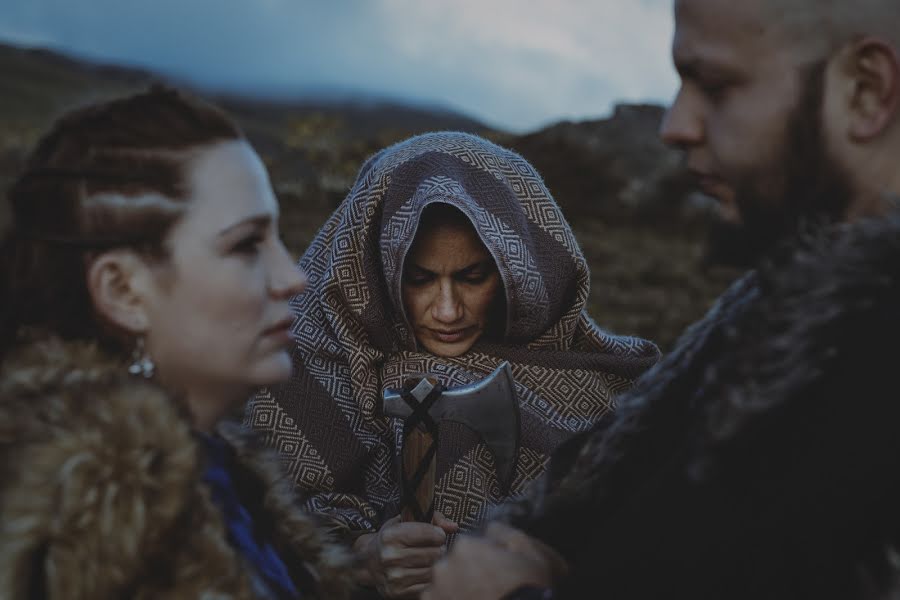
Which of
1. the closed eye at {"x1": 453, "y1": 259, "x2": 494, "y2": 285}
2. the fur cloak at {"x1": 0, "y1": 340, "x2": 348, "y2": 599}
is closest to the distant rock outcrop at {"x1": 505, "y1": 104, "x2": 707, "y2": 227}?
the closed eye at {"x1": 453, "y1": 259, "x2": 494, "y2": 285}

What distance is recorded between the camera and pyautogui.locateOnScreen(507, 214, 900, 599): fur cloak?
4.11 ft

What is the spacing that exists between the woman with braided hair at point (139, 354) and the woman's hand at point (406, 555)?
0.68 meters

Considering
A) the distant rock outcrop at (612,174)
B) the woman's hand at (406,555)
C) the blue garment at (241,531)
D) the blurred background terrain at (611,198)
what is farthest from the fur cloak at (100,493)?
the distant rock outcrop at (612,174)

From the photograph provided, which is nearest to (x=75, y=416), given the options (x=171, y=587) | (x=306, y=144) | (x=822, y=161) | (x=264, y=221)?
(x=171, y=587)

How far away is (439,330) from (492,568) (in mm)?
1470

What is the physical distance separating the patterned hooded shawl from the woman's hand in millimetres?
285

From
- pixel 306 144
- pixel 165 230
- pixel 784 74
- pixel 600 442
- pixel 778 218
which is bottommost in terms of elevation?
pixel 306 144

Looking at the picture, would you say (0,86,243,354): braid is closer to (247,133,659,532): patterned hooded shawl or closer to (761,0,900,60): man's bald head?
(761,0,900,60): man's bald head

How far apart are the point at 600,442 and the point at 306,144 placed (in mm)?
16974

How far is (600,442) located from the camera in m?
1.89

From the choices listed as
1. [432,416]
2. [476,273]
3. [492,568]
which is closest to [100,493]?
[492,568]

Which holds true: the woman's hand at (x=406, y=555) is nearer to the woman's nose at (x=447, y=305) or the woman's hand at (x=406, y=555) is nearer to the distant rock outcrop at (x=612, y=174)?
the woman's nose at (x=447, y=305)

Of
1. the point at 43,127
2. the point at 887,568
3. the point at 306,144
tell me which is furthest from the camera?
the point at 306,144

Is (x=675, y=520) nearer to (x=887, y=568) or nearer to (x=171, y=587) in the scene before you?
(x=887, y=568)
